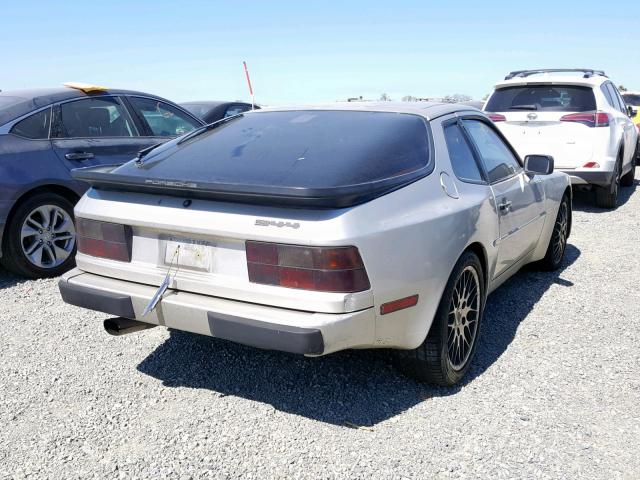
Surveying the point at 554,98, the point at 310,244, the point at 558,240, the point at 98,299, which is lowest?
the point at 558,240

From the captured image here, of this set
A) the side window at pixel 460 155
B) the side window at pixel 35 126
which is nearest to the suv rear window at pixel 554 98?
the side window at pixel 460 155

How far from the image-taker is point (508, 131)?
27.2 ft

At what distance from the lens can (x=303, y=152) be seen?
3234 mm

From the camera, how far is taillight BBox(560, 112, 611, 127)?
7.92 m

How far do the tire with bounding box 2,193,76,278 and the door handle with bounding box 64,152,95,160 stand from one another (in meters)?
0.35

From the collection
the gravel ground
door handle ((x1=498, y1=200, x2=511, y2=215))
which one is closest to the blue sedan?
the gravel ground

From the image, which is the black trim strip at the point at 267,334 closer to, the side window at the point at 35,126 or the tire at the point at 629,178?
the side window at the point at 35,126

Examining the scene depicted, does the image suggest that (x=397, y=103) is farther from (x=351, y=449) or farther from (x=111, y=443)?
(x=111, y=443)

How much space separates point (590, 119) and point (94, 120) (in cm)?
587

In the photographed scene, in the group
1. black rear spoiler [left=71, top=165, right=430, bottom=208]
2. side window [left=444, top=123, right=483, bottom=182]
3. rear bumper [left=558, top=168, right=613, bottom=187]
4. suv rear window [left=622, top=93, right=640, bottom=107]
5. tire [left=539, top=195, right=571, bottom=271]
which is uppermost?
black rear spoiler [left=71, top=165, right=430, bottom=208]

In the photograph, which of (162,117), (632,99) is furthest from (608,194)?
(632,99)

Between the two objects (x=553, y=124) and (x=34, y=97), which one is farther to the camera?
(x=553, y=124)

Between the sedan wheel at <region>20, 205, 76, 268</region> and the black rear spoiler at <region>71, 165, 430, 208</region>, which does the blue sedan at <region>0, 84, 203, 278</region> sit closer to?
the sedan wheel at <region>20, 205, 76, 268</region>

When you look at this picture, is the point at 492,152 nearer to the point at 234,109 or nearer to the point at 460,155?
the point at 460,155
